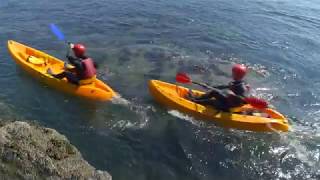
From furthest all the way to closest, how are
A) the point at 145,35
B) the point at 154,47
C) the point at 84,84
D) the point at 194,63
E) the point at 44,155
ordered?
the point at 145,35 → the point at 154,47 → the point at 194,63 → the point at 84,84 → the point at 44,155

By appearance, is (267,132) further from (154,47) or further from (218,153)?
(154,47)

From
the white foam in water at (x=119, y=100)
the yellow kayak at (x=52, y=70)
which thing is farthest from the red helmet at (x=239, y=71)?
the yellow kayak at (x=52, y=70)

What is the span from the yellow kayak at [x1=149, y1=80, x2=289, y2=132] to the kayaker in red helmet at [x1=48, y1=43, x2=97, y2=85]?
1646 millimetres

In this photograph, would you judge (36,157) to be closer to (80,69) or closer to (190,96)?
(80,69)

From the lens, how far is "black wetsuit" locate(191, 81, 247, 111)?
10148 mm

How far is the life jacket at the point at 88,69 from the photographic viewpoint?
35.4 feet

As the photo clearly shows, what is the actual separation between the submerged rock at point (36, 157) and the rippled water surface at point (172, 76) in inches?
64.8

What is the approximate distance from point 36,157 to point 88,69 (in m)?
4.87

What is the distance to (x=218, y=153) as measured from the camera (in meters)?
9.25

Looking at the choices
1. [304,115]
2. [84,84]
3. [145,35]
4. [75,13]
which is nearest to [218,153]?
[304,115]

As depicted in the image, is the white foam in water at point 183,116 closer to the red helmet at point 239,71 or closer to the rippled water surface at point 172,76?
the rippled water surface at point 172,76

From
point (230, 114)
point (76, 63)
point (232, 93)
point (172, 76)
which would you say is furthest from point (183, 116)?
point (76, 63)

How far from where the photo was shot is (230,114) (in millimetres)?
10242

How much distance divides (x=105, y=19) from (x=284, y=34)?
7.34 metres
